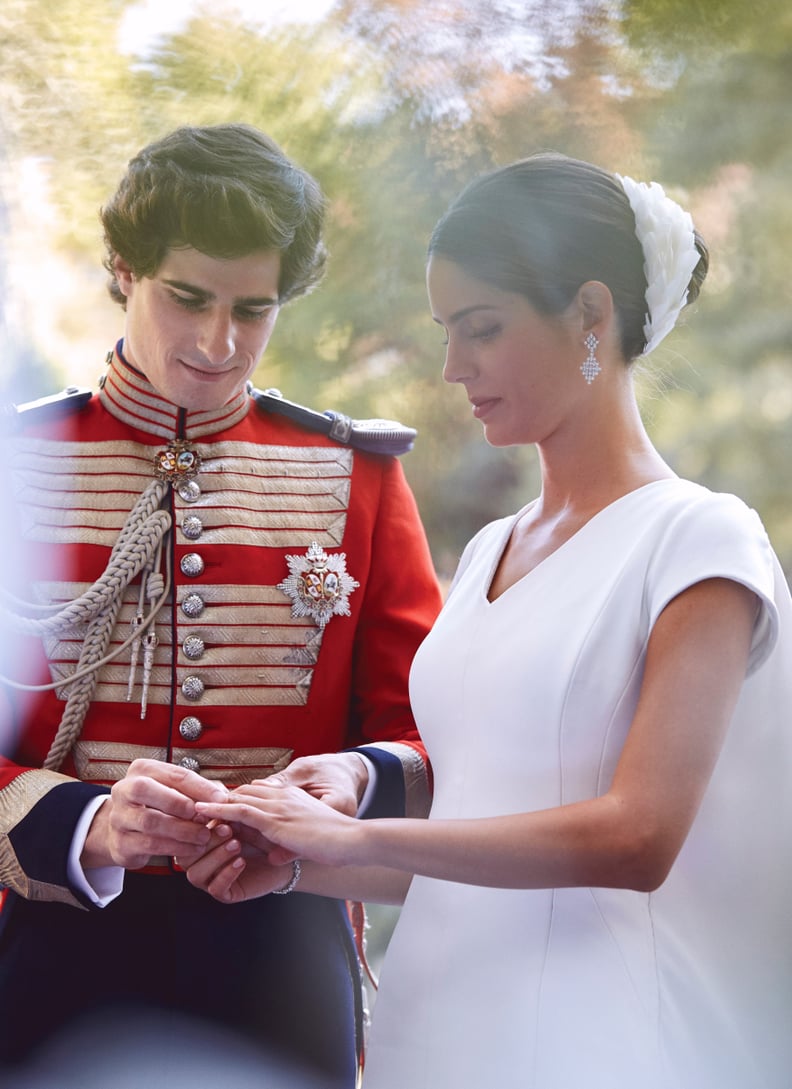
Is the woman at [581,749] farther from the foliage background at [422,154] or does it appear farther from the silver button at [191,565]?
the foliage background at [422,154]

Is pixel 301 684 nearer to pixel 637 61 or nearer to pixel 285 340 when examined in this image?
pixel 285 340

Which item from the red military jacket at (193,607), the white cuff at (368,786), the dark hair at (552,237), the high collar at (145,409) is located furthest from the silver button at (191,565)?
the dark hair at (552,237)

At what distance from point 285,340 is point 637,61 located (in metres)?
0.56

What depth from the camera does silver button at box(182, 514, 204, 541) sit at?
109cm

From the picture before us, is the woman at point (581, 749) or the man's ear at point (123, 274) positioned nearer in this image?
the woman at point (581, 749)

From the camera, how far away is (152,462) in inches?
44.3

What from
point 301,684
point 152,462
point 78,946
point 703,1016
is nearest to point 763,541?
point 703,1016

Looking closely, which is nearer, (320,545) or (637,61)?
(320,545)

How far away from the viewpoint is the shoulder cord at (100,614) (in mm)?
1043

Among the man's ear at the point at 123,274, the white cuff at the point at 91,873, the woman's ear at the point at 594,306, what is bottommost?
the white cuff at the point at 91,873

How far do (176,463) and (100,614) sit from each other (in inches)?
6.4

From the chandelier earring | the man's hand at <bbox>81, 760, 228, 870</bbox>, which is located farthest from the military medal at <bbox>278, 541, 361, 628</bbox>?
the chandelier earring

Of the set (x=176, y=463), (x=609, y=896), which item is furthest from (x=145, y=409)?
(x=609, y=896)

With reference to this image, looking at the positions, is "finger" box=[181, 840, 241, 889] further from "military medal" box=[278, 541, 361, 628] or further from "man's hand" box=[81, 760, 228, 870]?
"military medal" box=[278, 541, 361, 628]
